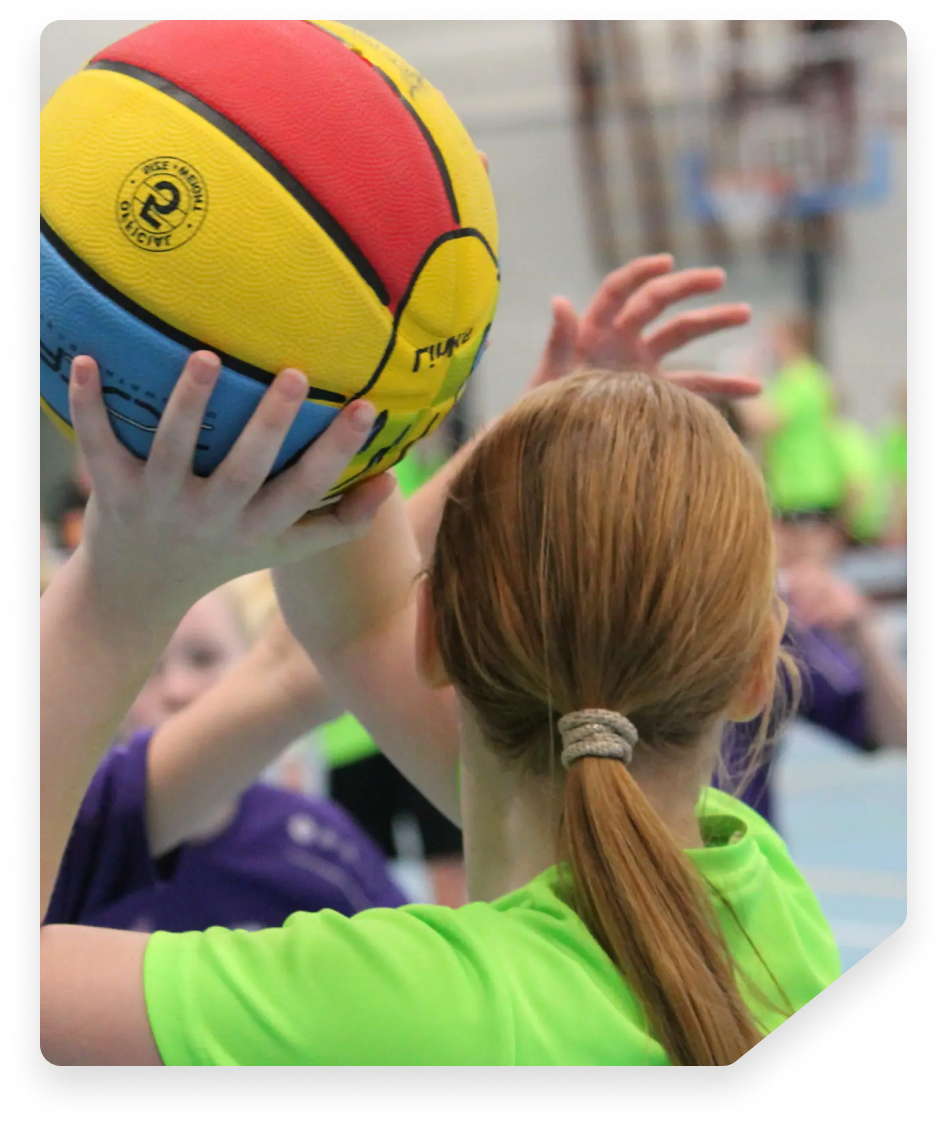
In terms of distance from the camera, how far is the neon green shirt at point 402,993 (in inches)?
32.2

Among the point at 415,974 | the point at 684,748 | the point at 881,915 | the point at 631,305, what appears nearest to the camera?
the point at 415,974

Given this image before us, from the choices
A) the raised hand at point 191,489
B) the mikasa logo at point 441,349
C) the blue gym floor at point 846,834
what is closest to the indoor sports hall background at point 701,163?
the blue gym floor at point 846,834

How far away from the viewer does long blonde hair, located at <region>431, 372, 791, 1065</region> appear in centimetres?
85

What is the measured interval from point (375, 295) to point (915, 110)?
0.55m

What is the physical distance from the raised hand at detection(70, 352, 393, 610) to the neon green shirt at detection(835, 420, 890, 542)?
5.82 m

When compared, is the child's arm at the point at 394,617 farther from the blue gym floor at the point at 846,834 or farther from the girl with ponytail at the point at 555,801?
the blue gym floor at the point at 846,834

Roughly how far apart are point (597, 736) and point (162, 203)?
1.50 ft

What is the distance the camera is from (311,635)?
1.17 meters

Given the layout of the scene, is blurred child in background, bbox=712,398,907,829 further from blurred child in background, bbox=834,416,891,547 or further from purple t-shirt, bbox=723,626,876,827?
blurred child in background, bbox=834,416,891,547

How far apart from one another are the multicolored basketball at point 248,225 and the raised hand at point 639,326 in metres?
0.38

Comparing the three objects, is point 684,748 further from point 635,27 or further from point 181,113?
point 635,27

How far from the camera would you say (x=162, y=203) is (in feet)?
2.72

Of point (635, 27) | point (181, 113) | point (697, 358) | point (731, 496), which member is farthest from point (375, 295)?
point (635, 27)

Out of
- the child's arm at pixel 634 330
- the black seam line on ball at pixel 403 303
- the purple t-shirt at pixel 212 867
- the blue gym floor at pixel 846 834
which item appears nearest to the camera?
the black seam line on ball at pixel 403 303
